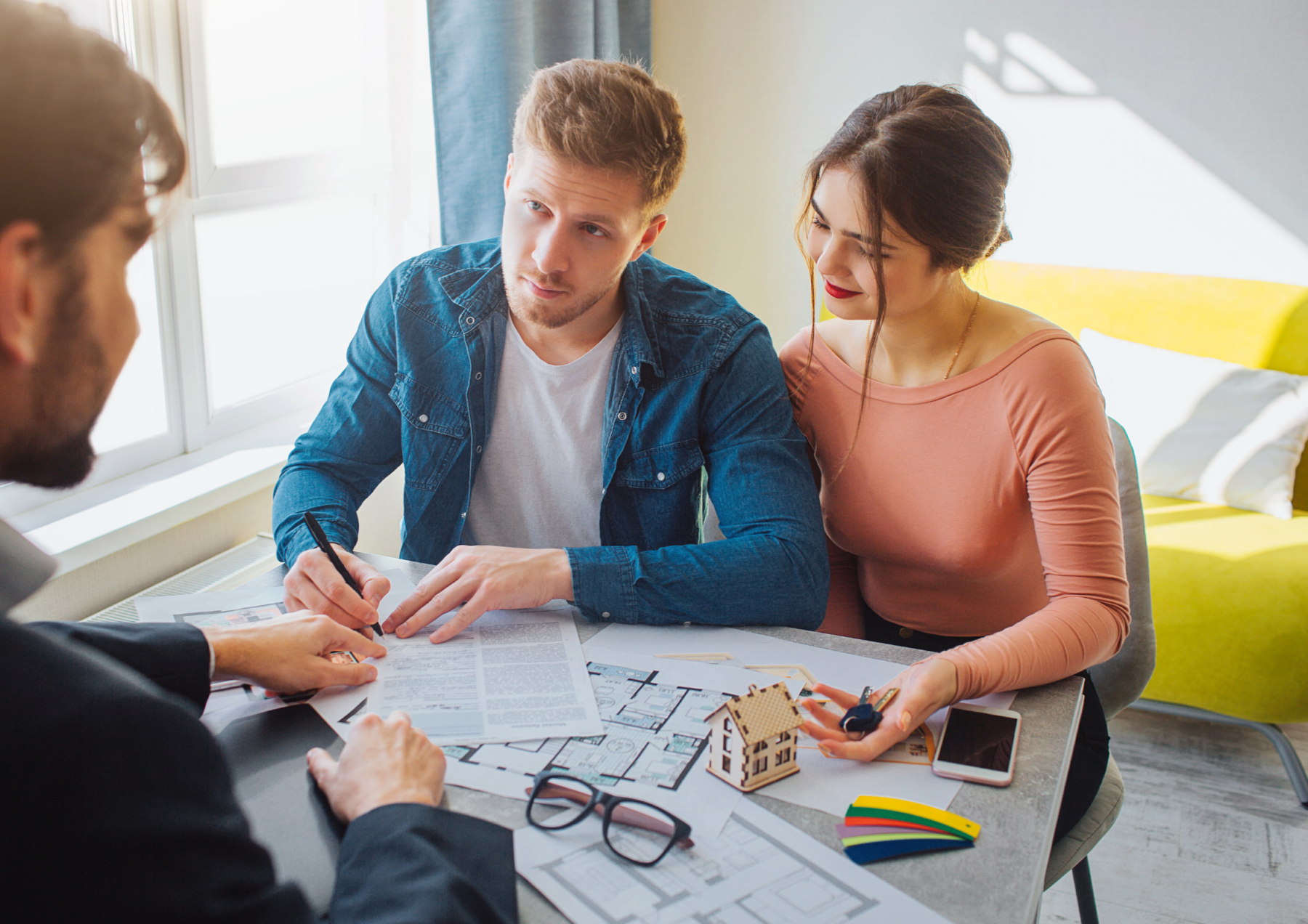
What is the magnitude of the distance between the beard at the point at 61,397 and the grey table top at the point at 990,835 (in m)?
0.42

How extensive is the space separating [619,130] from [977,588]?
810mm

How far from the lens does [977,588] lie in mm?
1374

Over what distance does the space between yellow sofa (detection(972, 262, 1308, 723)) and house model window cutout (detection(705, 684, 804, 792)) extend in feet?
3.37

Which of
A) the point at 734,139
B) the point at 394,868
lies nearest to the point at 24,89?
the point at 394,868

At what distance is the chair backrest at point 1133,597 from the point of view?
4.25ft

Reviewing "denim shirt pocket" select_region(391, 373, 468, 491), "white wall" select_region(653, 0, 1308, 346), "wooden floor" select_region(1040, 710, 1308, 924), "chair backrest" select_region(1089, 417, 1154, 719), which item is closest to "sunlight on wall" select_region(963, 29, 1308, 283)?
"white wall" select_region(653, 0, 1308, 346)

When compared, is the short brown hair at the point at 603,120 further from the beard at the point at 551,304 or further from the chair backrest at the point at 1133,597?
the chair backrest at the point at 1133,597

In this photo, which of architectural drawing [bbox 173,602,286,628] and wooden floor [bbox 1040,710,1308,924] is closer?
architectural drawing [bbox 173,602,286,628]

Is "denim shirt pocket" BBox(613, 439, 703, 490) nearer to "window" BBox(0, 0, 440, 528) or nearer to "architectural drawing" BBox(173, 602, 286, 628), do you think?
"architectural drawing" BBox(173, 602, 286, 628)

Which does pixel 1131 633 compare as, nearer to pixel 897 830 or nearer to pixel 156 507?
pixel 897 830

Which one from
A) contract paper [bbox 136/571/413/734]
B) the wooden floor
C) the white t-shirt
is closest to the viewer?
contract paper [bbox 136/571/413/734]

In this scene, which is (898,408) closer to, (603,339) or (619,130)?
(603,339)

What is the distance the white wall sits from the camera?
2.67m

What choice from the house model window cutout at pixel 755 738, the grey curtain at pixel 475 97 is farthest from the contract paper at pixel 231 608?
the grey curtain at pixel 475 97
